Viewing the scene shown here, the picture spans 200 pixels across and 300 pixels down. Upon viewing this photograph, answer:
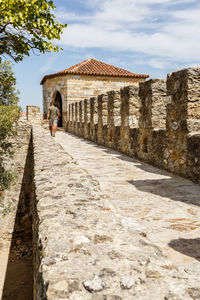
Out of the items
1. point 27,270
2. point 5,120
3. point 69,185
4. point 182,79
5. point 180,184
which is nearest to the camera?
point 69,185

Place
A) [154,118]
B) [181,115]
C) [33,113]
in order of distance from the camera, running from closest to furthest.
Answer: [181,115], [154,118], [33,113]

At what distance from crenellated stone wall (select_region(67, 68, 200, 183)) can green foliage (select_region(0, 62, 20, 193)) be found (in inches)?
159

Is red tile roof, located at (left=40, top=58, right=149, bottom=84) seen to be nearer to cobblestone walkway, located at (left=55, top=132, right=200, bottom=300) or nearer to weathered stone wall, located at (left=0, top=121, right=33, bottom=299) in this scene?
weathered stone wall, located at (left=0, top=121, right=33, bottom=299)

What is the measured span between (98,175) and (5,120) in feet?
24.3

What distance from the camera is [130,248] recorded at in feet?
4.99

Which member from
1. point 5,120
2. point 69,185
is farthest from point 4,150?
point 69,185

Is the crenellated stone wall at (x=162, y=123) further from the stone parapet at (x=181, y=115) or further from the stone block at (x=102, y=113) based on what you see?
the stone block at (x=102, y=113)

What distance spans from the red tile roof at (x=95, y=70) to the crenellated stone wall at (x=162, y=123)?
39.7ft

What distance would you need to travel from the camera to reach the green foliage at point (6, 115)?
1150 cm

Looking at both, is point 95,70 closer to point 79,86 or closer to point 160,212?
point 79,86

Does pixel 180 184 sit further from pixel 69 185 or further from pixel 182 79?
pixel 69 185

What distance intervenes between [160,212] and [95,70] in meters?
19.8

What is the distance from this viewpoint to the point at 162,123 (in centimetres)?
649

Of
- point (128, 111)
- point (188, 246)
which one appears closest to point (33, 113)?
point (128, 111)
